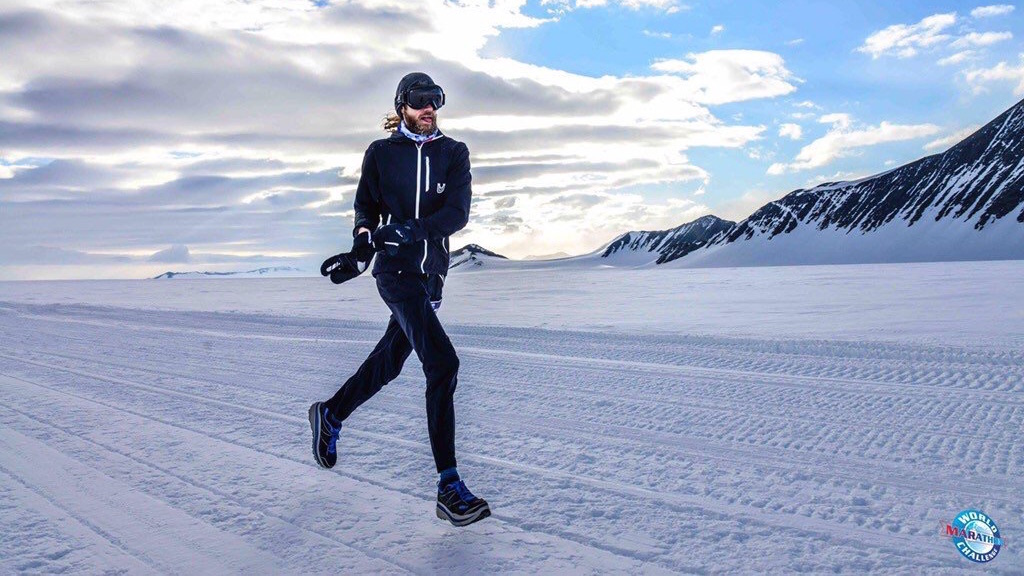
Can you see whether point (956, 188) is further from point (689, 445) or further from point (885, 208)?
point (689, 445)

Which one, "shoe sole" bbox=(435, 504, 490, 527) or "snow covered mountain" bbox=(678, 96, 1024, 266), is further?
"snow covered mountain" bbox=(678, 96, 1024, 266)

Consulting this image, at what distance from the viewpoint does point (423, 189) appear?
353 centimetres

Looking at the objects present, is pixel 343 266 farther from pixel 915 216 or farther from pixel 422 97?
pixel 915 216

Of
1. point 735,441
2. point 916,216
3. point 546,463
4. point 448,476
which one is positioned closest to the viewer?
point 448,476

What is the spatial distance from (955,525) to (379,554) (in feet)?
8.15

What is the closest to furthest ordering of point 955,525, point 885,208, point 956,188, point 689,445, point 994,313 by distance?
point 955,525 → point 689,445 → point 994,313 → point 956,188 → point 885,208

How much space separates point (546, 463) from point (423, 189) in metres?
1.78

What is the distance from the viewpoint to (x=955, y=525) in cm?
320

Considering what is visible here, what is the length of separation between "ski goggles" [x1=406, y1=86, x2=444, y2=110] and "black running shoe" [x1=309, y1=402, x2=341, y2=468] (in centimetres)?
177

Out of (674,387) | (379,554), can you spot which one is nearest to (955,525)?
(379,554)

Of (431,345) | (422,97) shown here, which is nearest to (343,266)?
(431,345)

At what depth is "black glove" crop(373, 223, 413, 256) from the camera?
340 centimetres

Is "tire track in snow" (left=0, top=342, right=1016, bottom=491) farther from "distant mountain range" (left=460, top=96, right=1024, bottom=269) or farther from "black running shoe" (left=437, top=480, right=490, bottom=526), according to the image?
"distant mountain range" (left=460, top=96, right=1024, bottom=269)

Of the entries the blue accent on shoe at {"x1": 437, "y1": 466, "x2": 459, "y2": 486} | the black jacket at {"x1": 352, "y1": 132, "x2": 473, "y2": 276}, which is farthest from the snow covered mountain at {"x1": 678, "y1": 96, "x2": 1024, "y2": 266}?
the blue accent on shoe at {"x1": 437, "y1": 466, "x2": 459, "y2": 486}
